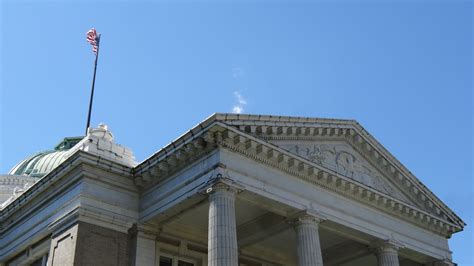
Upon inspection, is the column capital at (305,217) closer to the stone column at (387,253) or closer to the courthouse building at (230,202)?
the courthouse building at (230,202)

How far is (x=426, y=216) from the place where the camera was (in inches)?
1152

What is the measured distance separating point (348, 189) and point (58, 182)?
40.2 feet

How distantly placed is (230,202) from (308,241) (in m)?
3.91

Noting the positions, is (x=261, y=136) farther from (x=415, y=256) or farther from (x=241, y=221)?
(x=415, y=256)

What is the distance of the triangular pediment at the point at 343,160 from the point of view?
25312 millimetres

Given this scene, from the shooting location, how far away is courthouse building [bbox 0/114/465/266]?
22.4 meters

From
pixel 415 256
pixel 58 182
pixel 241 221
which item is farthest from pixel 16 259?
pixel 415 256

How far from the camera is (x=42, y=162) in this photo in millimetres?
42438

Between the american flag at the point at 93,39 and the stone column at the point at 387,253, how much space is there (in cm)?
2131

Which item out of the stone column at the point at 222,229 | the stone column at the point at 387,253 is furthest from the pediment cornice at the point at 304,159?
the stone column at the point at 222,229

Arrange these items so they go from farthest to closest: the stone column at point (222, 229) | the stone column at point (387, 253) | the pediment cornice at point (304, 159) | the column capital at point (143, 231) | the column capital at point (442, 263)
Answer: the column capital at point (442, 263), the stone column at point (387, 253), the column capital at point (143, 231), the pediment cornice at point (304, 159), the stone column at point (222, 229)

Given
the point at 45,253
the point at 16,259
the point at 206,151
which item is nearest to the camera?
the point at 206,151

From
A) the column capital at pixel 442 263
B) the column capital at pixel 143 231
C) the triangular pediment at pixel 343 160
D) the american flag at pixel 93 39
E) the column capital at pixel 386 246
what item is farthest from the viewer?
the american flag at pixel 93 39

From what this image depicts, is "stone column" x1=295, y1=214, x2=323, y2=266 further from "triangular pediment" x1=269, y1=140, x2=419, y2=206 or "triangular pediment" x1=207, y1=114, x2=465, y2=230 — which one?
"triangular pediment" x1=269, y1=140, x2=419, y2=206
